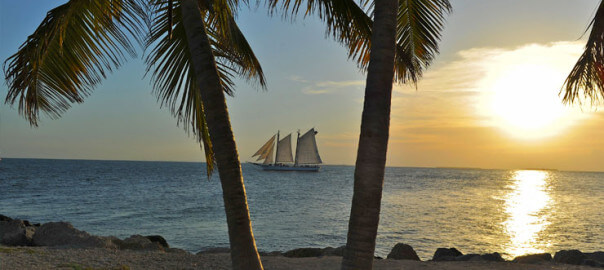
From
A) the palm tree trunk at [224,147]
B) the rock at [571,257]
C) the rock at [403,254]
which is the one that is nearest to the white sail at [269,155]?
the rock at [403,254]

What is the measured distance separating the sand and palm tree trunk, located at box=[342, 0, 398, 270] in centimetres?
512

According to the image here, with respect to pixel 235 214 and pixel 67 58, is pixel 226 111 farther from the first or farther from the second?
pixel 67 58

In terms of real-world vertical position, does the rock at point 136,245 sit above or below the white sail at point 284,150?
below

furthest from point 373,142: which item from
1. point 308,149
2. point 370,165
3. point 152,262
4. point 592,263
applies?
point 308,149

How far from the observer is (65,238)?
1178 cm

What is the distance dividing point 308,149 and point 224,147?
334 feet

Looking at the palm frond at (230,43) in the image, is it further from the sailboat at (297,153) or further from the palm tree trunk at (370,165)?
the sailboat at (297,153)

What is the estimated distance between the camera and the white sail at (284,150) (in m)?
111

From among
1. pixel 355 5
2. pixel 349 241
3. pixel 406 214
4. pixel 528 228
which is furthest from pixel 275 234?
pixel 349 241

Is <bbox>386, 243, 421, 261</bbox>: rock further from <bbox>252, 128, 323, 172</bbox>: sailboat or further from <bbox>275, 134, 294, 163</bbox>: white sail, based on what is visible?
<bbox>275, 134, 294, 163</bbox>: white sail

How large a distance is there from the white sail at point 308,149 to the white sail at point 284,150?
11.6ft

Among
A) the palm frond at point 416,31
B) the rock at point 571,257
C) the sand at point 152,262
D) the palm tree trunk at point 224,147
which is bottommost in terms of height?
the sand at point 152,262

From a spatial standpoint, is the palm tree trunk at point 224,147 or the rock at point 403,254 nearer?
the palm tree trunk at point 224,147

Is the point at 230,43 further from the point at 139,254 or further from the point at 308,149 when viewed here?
the point at 308,149
